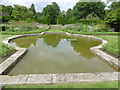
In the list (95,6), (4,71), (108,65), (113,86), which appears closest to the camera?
(113,86)

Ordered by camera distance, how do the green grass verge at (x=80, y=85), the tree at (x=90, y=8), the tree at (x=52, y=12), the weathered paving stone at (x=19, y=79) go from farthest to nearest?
the tree at (x=90, y=8), the tree at (x=52, y=12), the weathered paving stone at (x=19, y=79), the green grass verge at (x=80, y=85)

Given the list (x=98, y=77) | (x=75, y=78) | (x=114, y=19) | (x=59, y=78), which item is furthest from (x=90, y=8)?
(x=59, y=78)

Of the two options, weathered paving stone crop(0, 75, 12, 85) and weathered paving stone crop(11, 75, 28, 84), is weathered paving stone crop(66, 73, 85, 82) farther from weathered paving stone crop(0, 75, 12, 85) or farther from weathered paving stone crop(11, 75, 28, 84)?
weathered paving stone crop(0, 75, 12, 85)

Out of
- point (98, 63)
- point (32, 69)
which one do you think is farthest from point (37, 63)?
point (98, 63)

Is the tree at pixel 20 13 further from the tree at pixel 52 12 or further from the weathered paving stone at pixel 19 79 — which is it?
the weathered paving stone at pixel 19 79

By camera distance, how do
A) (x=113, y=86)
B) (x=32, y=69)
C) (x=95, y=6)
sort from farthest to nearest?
(x=95, y=6) < (x=32, y=69) < (x=113, y=86)

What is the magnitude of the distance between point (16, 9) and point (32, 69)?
28.0 m

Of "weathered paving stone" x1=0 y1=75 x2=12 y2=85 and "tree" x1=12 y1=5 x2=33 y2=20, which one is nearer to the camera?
"weathered paving stone" x1=0 y1=75 x2=12 y2=85

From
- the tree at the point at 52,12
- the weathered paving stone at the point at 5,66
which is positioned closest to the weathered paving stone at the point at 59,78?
the weathered paving stone at the point at 5,66

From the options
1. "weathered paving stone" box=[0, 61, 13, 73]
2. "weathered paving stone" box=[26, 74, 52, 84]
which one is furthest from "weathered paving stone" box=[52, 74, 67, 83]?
"weathered paving stone" box=[0, 61, 13, 73]

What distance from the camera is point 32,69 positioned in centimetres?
322

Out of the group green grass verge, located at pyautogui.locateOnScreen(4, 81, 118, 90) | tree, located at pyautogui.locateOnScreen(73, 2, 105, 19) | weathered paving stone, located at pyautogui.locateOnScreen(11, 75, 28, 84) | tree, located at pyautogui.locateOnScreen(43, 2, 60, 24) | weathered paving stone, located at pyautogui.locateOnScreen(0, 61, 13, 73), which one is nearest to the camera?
green grass verge, located at pyautogui.locateOnScreen(4, 81, 118, 90)

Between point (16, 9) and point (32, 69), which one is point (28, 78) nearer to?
point (32, 69)

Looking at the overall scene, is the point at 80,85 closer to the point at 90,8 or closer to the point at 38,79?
the point at 38,79
